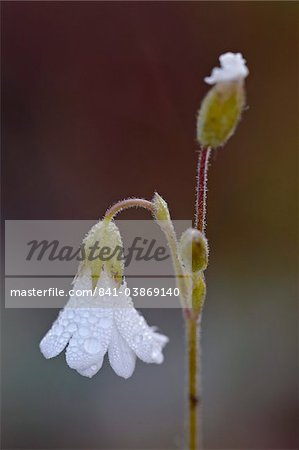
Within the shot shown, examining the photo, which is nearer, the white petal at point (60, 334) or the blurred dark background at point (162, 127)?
the white petal at point (60, 334)

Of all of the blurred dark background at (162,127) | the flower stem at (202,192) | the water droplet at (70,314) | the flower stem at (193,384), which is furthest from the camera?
the blurred dark background at (162,127)

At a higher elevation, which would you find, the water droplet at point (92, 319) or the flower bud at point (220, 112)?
the flower bud at point (220, 112)

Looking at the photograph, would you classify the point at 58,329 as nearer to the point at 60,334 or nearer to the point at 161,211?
the point at 60,334

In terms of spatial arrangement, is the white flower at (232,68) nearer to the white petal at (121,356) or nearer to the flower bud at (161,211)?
the flower bud at (161,211)

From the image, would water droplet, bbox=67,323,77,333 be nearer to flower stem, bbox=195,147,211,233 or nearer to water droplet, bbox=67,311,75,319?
water droplet, bbox=67,311,75,319

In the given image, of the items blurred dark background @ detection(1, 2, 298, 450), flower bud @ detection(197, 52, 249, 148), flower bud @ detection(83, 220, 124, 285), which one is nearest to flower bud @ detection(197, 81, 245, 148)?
flower bud @ detection(197, 52, 249, 148)

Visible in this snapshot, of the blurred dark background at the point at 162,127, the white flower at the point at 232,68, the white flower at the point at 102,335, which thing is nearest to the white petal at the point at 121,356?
the white flower at the point at 102,335

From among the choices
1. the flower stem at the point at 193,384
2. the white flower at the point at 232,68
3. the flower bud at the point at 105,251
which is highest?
the white flower at the point at 232,68

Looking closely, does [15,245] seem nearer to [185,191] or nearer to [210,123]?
[185,191]
